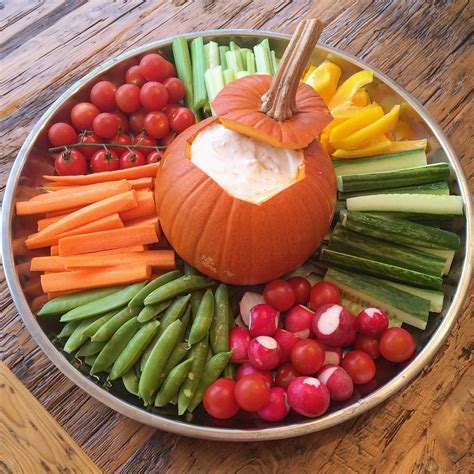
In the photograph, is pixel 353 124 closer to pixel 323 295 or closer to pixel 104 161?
pixel 323 295

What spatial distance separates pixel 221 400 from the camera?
136 centimetres

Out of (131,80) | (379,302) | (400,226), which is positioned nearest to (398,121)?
(400,226)

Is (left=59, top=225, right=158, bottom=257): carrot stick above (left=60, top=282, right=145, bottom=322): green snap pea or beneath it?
above

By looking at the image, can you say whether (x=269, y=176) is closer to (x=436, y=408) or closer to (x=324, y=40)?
(x=436, y=408)

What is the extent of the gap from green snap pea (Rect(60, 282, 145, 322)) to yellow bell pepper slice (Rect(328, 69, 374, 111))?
945 millimetres

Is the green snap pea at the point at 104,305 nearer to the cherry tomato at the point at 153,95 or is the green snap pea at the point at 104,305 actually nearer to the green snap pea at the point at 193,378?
the green snap pea at the point at 193,378

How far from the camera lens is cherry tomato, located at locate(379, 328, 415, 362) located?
4.78 ft

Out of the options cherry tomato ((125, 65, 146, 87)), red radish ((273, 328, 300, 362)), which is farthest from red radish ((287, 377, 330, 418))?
cherry tomato ((125, 65, 146, 87))

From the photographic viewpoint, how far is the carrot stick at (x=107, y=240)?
1583 millimetres

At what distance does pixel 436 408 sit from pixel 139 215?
106cm

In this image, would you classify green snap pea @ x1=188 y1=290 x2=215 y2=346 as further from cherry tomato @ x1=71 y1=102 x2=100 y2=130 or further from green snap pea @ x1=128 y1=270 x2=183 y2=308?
cherry tomato @ x1=71 y1=102 x2=100 y2=130

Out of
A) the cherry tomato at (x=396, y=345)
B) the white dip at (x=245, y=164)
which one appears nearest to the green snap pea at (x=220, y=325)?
the white dip at (x=245, y=164)

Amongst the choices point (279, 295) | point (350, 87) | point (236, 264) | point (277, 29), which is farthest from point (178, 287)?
point (277, 29)

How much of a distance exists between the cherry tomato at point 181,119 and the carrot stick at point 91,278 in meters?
0.57
